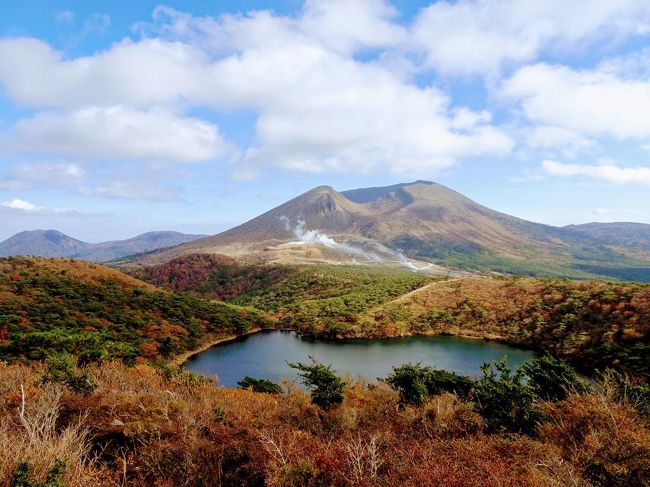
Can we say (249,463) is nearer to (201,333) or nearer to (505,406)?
(505,406)

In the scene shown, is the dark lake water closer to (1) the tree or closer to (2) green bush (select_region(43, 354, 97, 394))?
(1) the tree

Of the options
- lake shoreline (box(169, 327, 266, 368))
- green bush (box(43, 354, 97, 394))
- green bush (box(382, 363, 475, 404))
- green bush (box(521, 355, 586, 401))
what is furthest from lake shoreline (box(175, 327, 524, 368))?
green bush (box(382, 363, 475, 404))

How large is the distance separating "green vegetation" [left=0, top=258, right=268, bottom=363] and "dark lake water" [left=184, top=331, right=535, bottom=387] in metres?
5.57

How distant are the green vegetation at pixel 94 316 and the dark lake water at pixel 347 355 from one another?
557 cm

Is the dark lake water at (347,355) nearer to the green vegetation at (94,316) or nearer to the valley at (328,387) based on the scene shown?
the valley at (328,387)

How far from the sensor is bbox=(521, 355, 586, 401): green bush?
2423 centimetres

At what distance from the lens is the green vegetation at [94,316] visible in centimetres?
3653

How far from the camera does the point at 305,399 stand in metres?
26.1

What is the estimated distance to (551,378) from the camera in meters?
24.8

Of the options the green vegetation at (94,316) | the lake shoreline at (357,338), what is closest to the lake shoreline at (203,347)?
the lake shoreline at (357,338)

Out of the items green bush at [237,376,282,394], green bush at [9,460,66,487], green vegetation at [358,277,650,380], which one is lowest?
green bush at [237,376,282,394]

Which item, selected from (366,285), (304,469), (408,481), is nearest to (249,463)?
(304,469)

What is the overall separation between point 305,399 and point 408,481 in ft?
59.3

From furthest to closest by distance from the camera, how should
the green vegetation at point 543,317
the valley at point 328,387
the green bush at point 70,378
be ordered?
the green vegetation at point 543,317 < the green bush at point 70,378 < the valley at point 328,387
